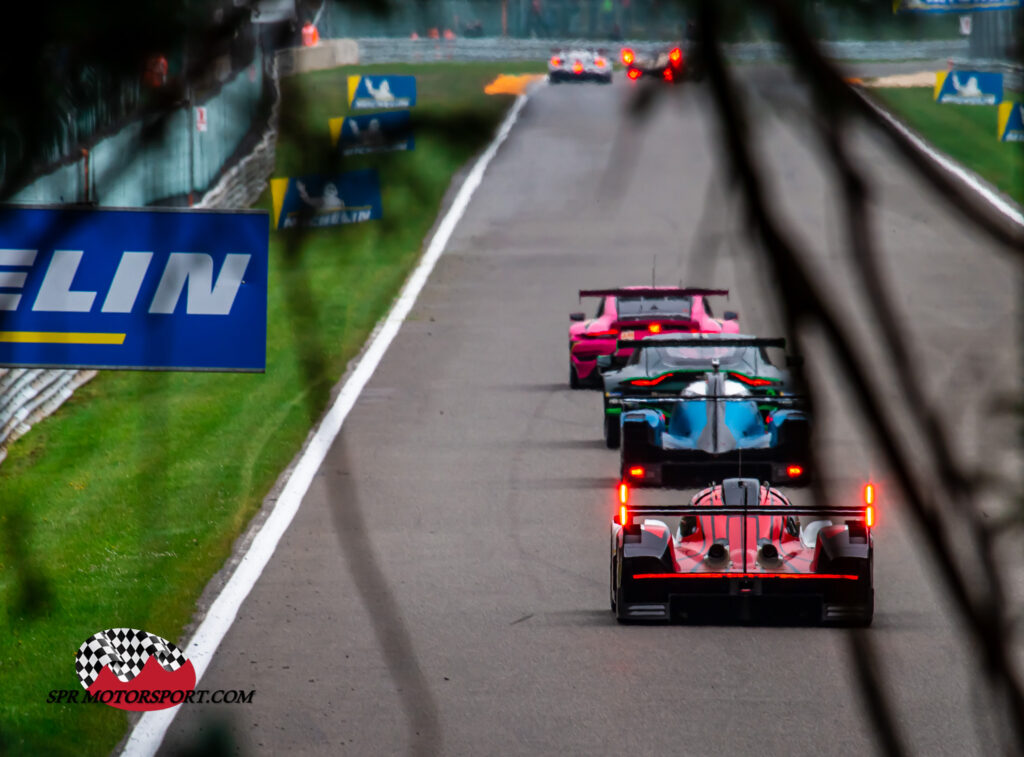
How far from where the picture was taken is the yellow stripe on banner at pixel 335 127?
6.82 feet

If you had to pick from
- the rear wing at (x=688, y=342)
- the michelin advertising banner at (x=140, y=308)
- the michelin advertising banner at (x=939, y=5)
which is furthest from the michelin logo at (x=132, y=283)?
the rear wing at (x=688, y=342)

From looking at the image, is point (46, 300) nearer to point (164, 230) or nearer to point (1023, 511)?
point (164, 230)

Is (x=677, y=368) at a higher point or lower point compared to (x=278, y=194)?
lower

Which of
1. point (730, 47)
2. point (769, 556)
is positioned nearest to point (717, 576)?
point (769, 556)

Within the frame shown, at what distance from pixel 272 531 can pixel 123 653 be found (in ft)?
11.9

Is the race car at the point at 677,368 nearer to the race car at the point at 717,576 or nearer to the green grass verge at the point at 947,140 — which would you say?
the race car at the point at 717,576

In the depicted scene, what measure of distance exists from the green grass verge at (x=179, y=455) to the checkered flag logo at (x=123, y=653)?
12cm

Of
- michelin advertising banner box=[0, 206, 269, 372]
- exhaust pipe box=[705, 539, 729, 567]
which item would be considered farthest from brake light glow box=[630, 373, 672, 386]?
michelin advertising banner box=[0, 206, 269, 372]

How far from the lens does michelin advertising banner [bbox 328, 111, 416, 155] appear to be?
6.54 feet

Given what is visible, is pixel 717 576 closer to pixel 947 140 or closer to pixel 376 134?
pixel 947 140

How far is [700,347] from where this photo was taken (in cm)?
1702

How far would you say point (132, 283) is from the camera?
7.02m

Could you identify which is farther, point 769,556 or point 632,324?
point 632,324

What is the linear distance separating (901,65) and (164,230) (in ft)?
4.13
